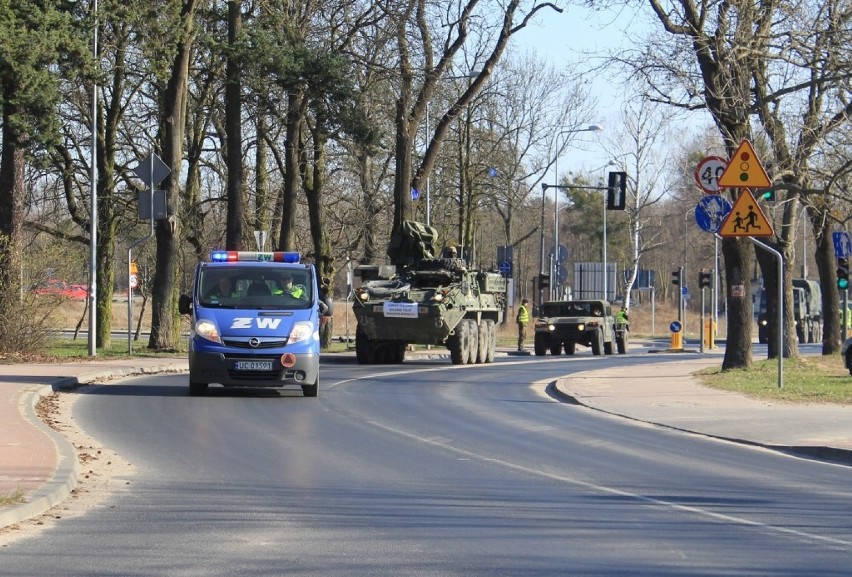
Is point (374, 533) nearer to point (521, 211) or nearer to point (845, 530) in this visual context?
point (845, 530)

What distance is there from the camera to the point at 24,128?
26016 mm

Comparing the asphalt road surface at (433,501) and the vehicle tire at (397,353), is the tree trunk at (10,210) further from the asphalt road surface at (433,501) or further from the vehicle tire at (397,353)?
the vehicle tire at (397,353)

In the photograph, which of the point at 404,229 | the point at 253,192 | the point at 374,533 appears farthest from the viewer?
the point at 253,192

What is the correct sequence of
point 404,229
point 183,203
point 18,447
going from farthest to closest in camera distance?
point 183,203 → point 404,229 → point 18,447

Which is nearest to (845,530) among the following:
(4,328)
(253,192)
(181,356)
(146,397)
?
(146,397)

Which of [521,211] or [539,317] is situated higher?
[521,211]

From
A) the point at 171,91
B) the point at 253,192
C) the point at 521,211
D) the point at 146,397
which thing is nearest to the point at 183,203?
the point at 253,192

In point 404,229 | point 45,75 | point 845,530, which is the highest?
point 45,75

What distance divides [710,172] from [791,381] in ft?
17.1

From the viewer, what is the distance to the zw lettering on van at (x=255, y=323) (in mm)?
18469

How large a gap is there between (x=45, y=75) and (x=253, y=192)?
1870 centimetres

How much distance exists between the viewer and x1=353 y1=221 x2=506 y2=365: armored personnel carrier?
95.4ft

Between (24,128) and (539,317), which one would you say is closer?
(24,128)

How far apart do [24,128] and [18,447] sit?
51.8 feet
